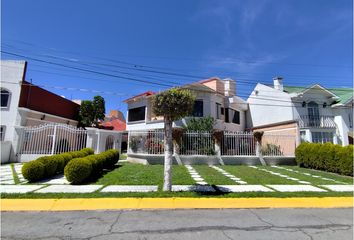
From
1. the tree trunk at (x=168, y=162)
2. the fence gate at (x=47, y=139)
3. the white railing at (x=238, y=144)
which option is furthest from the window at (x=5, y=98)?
the white railing at (x=238, y=144)

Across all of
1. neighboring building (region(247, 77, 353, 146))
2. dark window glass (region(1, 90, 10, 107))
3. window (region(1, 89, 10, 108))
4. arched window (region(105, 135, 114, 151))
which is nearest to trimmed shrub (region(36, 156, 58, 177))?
arched window (region(105, 135, 114, 151))

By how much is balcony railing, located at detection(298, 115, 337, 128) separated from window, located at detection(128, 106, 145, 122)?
16.7 metres

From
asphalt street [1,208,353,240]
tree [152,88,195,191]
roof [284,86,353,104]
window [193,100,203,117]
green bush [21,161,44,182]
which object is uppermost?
roof [284,86,353,104]

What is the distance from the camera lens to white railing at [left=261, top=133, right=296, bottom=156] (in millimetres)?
15148

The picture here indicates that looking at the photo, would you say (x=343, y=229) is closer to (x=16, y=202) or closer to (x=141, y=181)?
(x=141, y=181)

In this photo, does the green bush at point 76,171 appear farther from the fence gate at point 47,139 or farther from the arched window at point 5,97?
the arched window at point 5,97

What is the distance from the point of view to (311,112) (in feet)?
72.3

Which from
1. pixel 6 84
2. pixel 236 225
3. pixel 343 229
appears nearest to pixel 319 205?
pixel 343 229

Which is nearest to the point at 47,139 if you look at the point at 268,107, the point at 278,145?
the point at 278,145

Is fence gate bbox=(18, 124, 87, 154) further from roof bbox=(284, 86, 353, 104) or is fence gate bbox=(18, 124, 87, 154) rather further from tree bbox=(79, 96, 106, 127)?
roof bbox=(284, 86, 353, 104)

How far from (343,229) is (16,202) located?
790 cm

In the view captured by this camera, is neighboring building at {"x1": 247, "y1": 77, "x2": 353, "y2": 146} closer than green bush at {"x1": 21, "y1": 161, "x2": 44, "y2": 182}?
No

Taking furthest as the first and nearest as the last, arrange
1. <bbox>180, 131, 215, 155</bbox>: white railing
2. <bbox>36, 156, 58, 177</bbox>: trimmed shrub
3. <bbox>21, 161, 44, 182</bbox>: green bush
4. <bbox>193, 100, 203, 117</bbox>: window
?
<bbox>193, 100, 203, 117</bbox>: window
<bbox>180, 131, 215, 155</bbox>: white railing
<bbox>36, 156, 58, 177</bbox>: trimmed shrub
<bbox>21, 161, 44, 182</bbox>: green bush

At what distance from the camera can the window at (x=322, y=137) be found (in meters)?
19.9
